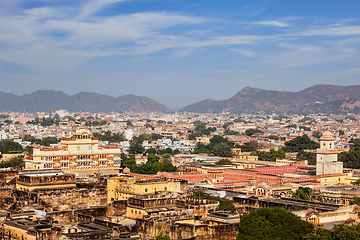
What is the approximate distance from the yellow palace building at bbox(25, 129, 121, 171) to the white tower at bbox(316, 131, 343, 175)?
84.2ft

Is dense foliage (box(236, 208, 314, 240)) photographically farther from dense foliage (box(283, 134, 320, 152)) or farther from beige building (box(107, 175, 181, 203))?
dense foliage (box(283, 134, 320, 152))

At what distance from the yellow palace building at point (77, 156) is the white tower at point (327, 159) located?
25.7 meters

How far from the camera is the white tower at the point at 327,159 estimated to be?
6812cm

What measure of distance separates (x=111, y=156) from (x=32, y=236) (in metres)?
43.6

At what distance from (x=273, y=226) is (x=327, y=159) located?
37022 millimetres

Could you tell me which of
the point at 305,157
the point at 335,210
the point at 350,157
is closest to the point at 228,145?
the point at 305,157

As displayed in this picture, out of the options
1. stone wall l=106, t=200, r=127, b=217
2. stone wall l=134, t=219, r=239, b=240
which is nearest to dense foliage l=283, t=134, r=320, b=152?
Result: stone wall l=106, t=200, r=127, b=217

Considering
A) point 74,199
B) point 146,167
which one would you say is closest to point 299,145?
point 146,167

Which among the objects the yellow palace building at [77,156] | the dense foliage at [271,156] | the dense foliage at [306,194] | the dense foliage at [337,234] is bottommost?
the dense foliage at [306,194]

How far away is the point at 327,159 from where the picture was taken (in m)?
68.2

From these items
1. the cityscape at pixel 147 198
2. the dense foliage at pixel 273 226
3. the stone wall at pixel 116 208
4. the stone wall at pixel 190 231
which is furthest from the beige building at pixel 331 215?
the stone wall at pixel 116 208

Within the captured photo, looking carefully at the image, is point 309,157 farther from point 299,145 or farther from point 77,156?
point 77,156

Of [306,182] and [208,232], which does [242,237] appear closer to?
[208,232]

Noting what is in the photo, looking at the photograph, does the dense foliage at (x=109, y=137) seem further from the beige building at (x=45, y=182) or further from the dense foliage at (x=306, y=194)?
the beige building at (x=45, y=182)
